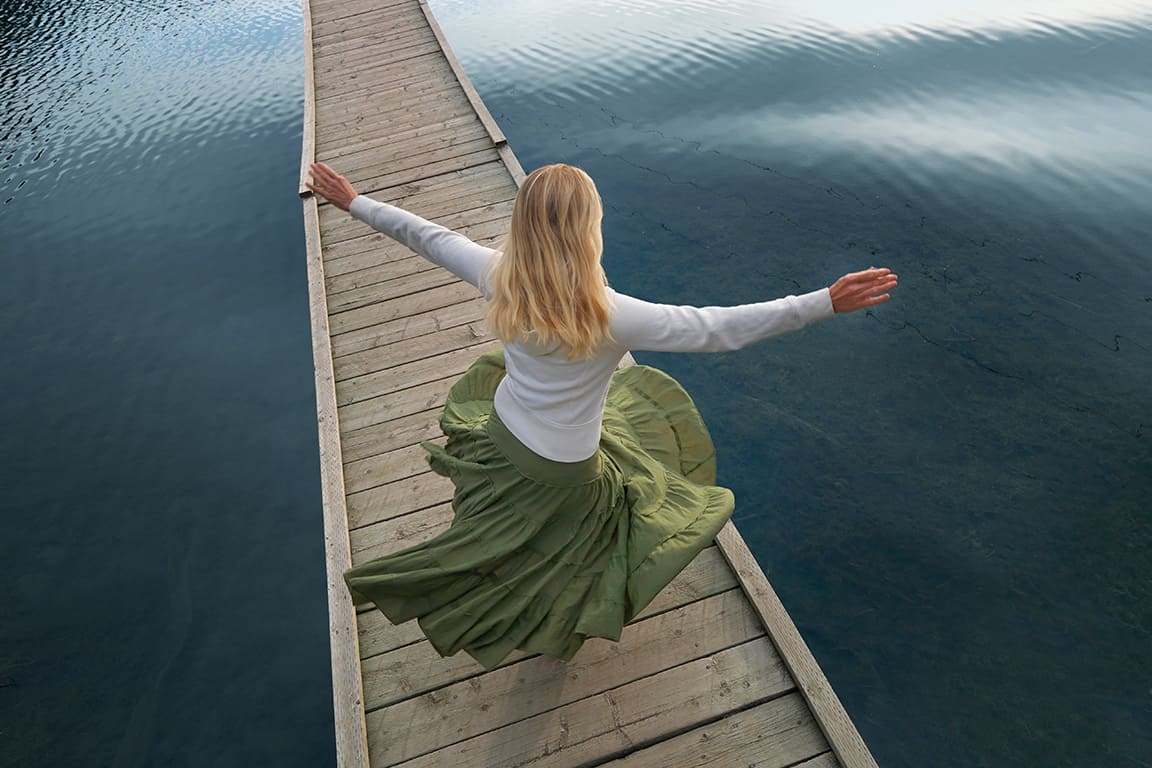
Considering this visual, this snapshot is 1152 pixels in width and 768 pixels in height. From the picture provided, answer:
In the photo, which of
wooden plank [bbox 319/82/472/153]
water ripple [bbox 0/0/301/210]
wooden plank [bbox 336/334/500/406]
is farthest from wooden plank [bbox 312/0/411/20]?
wooden plank [bbox 336/334/500/406]

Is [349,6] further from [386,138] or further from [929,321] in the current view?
[929,321]

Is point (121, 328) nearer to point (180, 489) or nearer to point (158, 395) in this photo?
point (158, 395)

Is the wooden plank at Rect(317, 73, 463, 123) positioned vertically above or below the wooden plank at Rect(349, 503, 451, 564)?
above

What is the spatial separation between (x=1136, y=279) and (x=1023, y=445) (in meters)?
2.15

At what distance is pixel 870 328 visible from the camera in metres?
5.77

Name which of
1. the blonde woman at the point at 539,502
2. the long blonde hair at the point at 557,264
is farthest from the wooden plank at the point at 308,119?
the long blonde hair at the point at 557,264

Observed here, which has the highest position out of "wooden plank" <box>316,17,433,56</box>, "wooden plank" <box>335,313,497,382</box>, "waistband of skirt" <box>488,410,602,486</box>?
"waistband of skirt" <box>488,410,602,486</box>

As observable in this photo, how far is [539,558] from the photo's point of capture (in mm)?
2625

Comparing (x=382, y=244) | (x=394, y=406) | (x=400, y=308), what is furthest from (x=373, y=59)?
(x=394, y=406)

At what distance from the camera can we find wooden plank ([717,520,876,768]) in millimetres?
2771

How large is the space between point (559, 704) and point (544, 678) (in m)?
0.12

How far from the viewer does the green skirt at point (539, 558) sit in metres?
2.56

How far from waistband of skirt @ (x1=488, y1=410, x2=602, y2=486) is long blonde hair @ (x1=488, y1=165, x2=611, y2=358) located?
0.45 meters

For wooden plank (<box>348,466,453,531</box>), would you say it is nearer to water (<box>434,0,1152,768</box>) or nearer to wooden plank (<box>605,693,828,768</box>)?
wooden plank (<box>605,693,828,768</box>)
